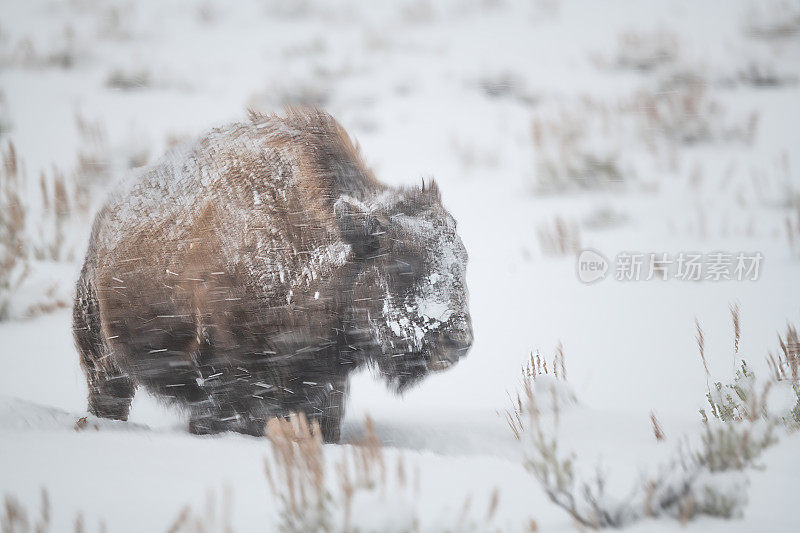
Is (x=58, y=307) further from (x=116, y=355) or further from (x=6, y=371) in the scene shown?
(x=116, y=355)

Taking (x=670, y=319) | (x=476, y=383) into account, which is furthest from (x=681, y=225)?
(x=476, y=383)

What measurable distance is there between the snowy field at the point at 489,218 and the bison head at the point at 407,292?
37cm

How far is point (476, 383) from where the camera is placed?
305 cm

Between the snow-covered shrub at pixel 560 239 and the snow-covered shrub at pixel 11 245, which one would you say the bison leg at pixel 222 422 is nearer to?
the snow-covered shrub at pixel 11 245

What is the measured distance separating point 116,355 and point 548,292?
2.74 m

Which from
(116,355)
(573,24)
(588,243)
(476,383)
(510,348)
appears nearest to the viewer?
(116,355)

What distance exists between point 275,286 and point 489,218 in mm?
3315

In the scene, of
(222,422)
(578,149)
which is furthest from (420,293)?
(578,149)

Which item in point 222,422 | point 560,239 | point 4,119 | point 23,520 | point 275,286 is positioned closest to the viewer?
point 23,520

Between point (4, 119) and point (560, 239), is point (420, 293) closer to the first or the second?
point (560, 239)

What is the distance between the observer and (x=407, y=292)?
2.25 m

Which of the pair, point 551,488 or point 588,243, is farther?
point 588,243

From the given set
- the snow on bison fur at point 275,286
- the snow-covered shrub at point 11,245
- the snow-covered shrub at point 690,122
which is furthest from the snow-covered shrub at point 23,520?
the snow-covered shrub at point 690,122

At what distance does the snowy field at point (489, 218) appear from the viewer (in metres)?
1.65
